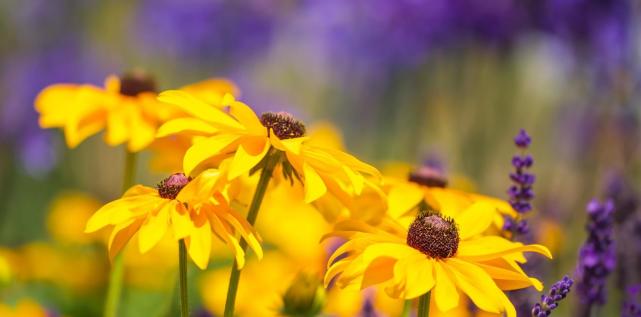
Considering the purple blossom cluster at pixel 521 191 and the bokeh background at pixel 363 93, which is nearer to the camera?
the purple blossom cluster at pixel 521 191

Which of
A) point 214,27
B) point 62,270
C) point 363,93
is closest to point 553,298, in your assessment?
point 62,270

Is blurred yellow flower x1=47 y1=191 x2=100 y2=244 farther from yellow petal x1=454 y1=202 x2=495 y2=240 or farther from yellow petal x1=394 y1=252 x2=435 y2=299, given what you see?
yellow petal x1=394 y1=252 x2=435 y2=299

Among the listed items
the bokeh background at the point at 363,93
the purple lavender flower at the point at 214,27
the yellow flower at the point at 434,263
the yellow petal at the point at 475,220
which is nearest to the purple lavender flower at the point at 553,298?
the yellow flower at the point at 434,263

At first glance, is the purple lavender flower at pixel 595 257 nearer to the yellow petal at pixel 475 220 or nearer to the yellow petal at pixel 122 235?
the yellow petal at pixel 475 220

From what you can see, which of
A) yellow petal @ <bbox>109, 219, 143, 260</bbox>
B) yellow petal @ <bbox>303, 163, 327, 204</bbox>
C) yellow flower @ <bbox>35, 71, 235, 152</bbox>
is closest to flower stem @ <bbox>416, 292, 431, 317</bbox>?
yellow petal @ <bbox>303, 163, 327, 204</bbox>

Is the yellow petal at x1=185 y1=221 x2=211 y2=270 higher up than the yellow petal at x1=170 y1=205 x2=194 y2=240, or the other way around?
the yellow petal at x1=170 y1=205 x2=194 y2=240

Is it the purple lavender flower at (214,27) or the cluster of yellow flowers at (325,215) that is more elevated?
the cluster of yellow flowers at (325,215)

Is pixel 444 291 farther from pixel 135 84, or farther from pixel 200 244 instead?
pixel 135 84
